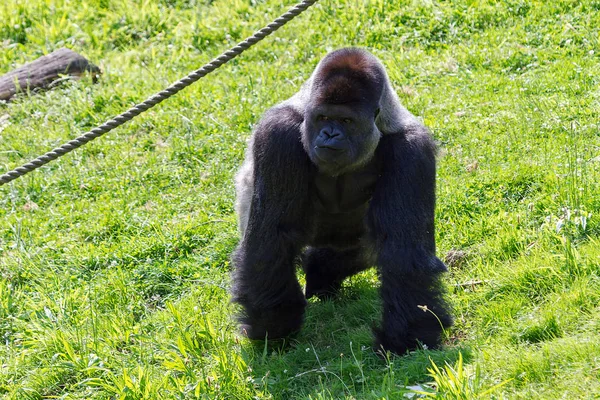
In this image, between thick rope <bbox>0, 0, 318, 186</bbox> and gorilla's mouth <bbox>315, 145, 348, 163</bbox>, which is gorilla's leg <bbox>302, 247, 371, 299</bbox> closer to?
gorilla's mouth <bbox>315, 145, 348, 163</bbox>

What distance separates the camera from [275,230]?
4.39 m

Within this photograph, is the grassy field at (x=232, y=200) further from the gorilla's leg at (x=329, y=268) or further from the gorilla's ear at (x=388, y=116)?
the gorilla's ear at (x=388, y=116)

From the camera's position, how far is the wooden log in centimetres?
792

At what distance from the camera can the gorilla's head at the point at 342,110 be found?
4227 millimetres

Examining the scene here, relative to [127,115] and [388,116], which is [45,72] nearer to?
[127,115]

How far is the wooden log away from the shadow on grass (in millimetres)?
4136

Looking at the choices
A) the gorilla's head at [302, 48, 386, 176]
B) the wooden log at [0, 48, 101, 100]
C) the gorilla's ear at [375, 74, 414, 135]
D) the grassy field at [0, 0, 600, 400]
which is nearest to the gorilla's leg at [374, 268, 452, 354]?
the grassy field at [0, 0, 600, 400]

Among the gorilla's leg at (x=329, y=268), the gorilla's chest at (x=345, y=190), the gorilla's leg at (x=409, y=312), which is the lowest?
the gorilla's leg at (x=329, y=268)

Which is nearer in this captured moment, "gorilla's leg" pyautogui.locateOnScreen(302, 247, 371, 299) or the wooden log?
"gorilla's leg" pyautogui.locateOnScreen(302, 247, 371, 299)

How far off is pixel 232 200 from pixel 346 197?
1550 millimetres

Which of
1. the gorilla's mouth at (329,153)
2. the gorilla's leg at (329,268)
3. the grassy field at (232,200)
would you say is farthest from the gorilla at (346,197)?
the gorilla's leg at (329,268)

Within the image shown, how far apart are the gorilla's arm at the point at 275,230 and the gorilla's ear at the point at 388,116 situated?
0.44m

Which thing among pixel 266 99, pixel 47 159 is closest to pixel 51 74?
pixel 266 99

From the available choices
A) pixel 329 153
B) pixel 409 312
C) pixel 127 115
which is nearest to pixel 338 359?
pixel 409 312
